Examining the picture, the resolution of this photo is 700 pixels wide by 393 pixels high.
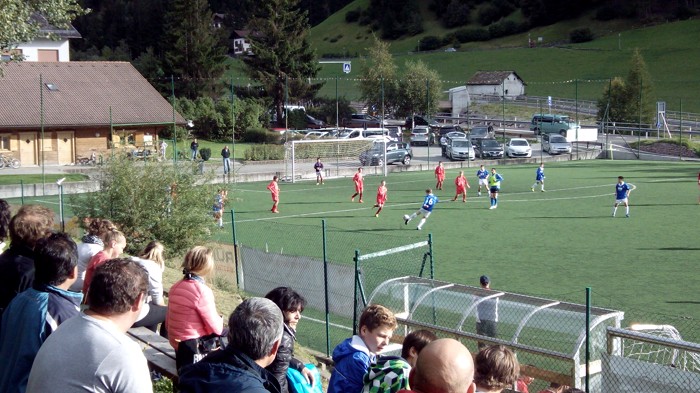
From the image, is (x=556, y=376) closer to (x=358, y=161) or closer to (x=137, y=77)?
(x=358, y=161)

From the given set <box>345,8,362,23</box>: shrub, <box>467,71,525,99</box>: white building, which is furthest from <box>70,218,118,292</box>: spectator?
<box>345,8,362,23</box>: shrub

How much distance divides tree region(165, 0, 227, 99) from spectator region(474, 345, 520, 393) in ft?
224

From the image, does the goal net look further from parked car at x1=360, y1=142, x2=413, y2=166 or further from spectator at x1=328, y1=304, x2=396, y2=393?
parked car at x1=360, y1=142, x2=413, y2=166

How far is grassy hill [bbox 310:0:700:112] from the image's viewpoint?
9106 cm

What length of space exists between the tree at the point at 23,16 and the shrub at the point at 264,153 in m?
29.6

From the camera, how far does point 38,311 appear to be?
4801 mm

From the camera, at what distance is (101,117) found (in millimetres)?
49375

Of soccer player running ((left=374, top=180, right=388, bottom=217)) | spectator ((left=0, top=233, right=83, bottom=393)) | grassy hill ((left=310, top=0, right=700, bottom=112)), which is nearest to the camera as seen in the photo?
spectator ((left=0, top=233, right=83, bottom=393))

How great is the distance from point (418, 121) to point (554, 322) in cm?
6270

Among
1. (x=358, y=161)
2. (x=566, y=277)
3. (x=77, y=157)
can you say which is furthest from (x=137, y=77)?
(x=566, y=277)

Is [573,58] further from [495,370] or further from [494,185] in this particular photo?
[495,370]

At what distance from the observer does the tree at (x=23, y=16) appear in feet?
61.9

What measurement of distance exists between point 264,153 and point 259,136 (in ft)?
34.2

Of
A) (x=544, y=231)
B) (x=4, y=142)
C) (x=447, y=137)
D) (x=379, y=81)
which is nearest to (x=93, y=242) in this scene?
(x=544, y=231)
